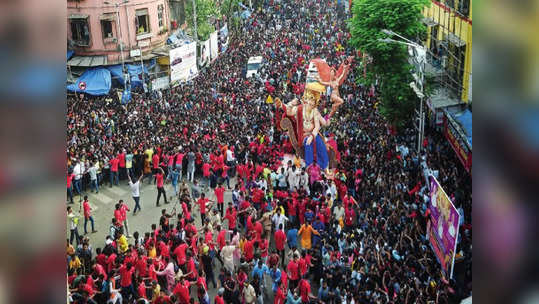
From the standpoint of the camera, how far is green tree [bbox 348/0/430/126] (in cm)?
2506

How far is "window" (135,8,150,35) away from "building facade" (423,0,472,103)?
1670 centimetres

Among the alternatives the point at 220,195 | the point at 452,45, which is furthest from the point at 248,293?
the point at 452,45

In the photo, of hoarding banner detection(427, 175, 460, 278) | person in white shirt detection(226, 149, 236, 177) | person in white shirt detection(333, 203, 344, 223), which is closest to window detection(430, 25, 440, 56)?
person in white shirt detection(226, 149, 236, 177)

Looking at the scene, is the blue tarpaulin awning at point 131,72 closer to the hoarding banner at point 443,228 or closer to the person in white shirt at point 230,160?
the person in white shirt at point 230,160

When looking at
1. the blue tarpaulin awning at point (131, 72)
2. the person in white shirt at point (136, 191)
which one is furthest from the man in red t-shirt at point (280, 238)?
the blue tarpaulin awning at point (131, 72)

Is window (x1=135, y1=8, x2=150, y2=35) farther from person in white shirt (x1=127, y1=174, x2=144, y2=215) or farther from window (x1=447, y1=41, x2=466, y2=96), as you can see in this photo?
window (x1=447, y1=41, x2=466, y2=96)

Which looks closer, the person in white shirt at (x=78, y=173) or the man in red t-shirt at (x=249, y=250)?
the man in red t-shirt at (x=249, y=250)

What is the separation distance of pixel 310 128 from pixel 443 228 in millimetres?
8780

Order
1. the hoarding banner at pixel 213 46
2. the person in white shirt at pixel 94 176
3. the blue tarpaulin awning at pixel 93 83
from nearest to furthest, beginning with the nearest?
the person in white shirt at pixel 94 176 → the blue tarpaulin awning at pixel 93 83 → the hoarding banner at pixel 213 46

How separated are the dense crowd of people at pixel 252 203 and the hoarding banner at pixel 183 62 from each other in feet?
3.19

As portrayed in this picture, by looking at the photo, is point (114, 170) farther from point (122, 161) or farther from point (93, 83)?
point (93, 83)

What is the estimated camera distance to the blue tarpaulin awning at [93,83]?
105 feet
